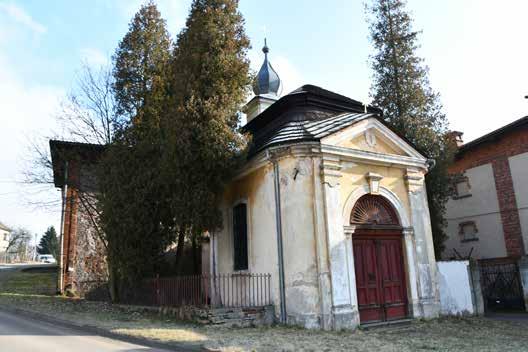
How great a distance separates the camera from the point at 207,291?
12.0m

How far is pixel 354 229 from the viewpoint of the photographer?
1099 cm

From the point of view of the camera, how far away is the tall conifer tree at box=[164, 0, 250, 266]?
11352mm

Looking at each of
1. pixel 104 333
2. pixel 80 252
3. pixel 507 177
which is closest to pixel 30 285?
pixel 80 252

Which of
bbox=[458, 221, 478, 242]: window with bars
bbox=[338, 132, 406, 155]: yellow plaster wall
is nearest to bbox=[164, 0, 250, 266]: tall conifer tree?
bbox=[338, 132, 406, 155]: yellow plaster wall

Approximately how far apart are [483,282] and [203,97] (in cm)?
1334

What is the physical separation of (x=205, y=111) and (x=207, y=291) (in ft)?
16.8

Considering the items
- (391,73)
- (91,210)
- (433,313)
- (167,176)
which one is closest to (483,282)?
(433,313)

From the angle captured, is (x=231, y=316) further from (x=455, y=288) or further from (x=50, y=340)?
(x=455, y=288)

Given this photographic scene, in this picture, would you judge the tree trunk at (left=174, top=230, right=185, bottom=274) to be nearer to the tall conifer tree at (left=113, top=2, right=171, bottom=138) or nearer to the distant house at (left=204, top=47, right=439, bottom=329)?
the distant house at (left=204, top=47, right=439, bottom=329)

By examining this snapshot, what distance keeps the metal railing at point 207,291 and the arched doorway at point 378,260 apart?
2.52 meters

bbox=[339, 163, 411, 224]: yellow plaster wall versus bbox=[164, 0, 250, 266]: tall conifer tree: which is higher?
bbox=[164, 0, 250, 266]: tall conifer tree

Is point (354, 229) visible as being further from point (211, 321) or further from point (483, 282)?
point (483, 282)

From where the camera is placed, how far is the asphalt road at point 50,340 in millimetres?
7351

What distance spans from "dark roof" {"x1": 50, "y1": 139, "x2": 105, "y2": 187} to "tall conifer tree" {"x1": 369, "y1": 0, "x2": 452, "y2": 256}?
38.0 ft
